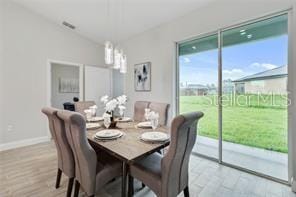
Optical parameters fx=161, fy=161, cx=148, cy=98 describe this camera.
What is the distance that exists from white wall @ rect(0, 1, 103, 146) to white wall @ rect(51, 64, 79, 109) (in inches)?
87.8

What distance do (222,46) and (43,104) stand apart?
4.08 meters

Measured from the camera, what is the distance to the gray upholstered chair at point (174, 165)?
4.25 feet

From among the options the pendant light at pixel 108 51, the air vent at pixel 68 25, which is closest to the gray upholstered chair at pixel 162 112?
the pendant light at pixel 108 51

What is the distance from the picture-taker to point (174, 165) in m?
1.39

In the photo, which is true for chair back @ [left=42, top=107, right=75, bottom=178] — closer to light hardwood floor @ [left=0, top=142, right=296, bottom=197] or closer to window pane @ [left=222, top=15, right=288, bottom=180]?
light hardwood floor @ [left=0, top=142, right=296, bottom=197]

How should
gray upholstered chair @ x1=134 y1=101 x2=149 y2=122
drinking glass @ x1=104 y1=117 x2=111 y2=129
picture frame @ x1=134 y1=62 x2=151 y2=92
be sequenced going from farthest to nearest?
1. picture frame @ x1=134 y1=62 x2=151 y2=92
2. gray upholstered chair @ x1=134 y1=101 x2=149 y2=122
3. drinking glass @ x1=104 y1=117 x2=111 y2=129

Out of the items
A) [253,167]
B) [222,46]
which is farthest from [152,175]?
[222,46]

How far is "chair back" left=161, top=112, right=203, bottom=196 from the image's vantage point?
1.29 metres

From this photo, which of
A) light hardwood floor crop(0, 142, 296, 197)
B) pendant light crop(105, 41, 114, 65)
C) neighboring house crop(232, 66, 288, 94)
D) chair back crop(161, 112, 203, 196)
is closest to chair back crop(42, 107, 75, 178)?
light hardwood floor crop(0, 142, 296, 197)

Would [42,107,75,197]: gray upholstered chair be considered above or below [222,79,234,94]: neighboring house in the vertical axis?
below

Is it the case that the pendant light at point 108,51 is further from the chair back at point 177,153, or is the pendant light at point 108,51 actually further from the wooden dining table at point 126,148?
the chair back at point 177,153

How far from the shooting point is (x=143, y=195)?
6.25 feet

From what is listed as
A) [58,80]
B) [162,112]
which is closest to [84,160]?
[162,112]

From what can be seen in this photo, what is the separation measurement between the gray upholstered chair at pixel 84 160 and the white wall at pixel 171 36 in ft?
7.00
